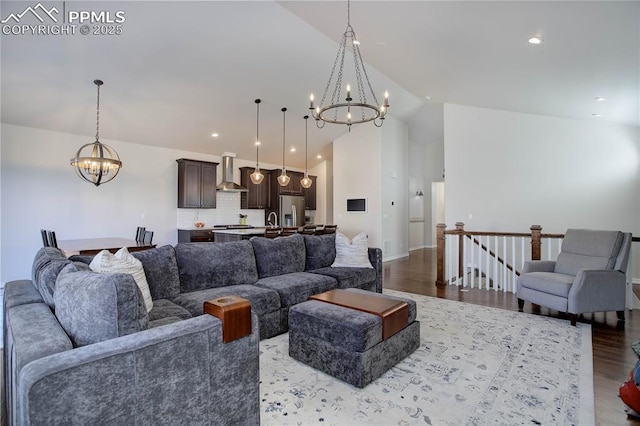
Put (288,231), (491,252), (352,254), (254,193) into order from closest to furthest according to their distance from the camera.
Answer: (352,254), (491,252), (288,231), (254,193)

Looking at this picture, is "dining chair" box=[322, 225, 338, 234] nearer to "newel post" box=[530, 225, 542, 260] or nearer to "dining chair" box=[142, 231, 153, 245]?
"dining chair" box=[142, 231, 153, 245]

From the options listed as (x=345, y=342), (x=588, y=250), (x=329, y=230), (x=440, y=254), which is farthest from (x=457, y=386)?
(x=329, y=230)

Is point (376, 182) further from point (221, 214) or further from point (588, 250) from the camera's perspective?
point (588, 250)

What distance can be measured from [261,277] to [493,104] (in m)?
5.29

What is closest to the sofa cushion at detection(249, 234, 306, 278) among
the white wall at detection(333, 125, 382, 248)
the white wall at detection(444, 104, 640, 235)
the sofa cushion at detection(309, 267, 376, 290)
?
the sofa cushion at detection(309, 267, 376, 290)

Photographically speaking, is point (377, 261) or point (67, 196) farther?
point (67, 196)

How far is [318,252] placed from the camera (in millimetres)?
4344

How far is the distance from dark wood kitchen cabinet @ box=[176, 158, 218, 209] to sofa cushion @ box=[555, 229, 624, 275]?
22.7 ft

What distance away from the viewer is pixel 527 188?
236 inches

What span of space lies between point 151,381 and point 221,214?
7.27m

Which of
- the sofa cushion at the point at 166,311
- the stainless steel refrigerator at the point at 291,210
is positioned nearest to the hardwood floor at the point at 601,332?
the sofa cushion at the point at 166,311

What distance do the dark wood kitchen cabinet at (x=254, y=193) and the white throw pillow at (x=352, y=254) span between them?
4.90 meters

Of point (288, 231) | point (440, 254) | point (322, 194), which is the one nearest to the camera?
point (440, 254)

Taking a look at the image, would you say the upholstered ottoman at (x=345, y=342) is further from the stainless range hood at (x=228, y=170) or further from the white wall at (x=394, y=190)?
the stainless range hood at (x=228, y=170)
